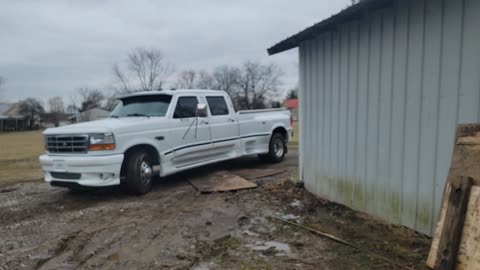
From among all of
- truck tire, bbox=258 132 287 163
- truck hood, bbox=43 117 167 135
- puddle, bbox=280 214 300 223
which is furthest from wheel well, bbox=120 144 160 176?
truck tire, bbox=258 132 287 163

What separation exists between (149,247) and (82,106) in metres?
86.4

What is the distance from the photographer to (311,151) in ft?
20.6

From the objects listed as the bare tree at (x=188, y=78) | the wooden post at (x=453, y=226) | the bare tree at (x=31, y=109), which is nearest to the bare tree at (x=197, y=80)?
the bare tree at (x=188, y=78)

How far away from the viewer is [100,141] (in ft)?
20.2

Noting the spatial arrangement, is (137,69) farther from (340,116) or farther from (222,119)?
(340,116)

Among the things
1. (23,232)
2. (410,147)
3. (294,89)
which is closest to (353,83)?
(410,147)

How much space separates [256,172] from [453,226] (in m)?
6.03

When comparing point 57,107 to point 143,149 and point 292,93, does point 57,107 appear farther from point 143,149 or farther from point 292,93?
point 143,149

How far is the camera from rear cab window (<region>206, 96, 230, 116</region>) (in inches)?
336

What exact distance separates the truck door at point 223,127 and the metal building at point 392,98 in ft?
9.70

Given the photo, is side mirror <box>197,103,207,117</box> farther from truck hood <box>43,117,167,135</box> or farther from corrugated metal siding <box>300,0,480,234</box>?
corrugated metal siding <box>300,0,480,234</box>

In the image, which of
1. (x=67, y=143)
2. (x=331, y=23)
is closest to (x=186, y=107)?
(x=67, y=143)

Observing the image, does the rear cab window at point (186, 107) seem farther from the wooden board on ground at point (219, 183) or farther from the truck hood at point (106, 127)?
the wooden board on ground at point (219, 183)

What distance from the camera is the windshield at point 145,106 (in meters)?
7.55
